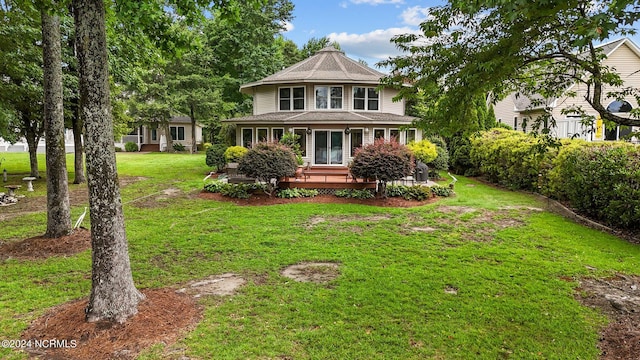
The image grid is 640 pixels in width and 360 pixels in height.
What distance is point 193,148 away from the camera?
36.5 meters

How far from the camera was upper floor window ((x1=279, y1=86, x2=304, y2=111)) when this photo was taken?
2242cm

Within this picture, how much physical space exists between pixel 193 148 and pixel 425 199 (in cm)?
2788

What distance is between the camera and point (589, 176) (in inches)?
401

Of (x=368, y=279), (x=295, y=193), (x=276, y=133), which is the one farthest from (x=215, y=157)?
(x=368, y=279)

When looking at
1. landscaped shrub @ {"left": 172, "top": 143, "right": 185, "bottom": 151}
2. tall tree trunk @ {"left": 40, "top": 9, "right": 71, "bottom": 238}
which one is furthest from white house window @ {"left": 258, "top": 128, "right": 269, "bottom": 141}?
landscaped shrub @ {"left": 172, "top": 143, "right": 185, "bottom": 151}

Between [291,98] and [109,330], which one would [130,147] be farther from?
[109,330]

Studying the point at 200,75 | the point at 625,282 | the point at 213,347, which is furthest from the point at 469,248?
the point at 200,75

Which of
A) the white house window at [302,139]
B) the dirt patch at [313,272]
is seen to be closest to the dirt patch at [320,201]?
the dirt patch at [313,272]

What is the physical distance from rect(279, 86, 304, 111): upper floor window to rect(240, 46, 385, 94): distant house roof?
714 millimetres

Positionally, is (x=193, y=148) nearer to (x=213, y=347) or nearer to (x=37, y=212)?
(x=37, y=212)

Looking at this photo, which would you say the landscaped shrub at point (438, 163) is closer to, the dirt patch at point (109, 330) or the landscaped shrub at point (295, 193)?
the landscaped shrub at point (295, 193)

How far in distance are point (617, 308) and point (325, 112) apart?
58.4ft

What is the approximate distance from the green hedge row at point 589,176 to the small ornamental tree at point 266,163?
7.63 metres

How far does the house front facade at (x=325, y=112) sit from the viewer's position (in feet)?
67.4
